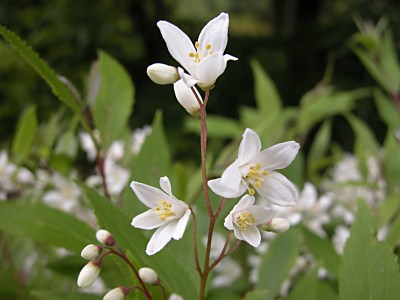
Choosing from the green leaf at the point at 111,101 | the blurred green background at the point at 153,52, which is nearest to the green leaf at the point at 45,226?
the green leaf at the point at 111,101

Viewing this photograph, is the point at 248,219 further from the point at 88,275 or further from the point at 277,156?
the point at 88,275

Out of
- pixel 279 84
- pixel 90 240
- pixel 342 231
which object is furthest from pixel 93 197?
pixel 279 84

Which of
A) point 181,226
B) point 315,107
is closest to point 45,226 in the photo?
point 181,226

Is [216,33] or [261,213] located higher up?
[216,33]

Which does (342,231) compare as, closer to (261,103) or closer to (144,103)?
(261,103)

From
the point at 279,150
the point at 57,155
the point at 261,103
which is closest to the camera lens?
the point at 279,150

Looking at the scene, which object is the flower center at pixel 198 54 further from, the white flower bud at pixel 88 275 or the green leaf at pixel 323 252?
the green leaf at pixel 323 252

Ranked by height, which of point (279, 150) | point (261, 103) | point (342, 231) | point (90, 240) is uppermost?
point (279, 150)

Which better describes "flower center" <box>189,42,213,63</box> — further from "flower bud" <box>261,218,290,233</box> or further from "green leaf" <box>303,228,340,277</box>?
"green leaf" <box>303,228,340,277</box>
